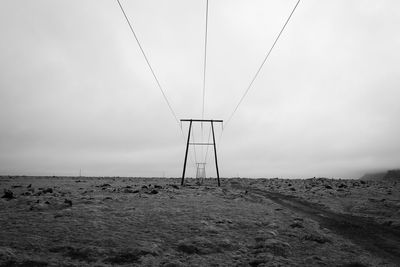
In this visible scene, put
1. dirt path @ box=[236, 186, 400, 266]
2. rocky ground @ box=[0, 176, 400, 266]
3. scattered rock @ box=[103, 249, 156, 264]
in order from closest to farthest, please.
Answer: scattered rock @ box=[103, 249, 156, 264] < rocky ground @ box=[0, 176, 400, 266] < dirt path @ box=[236, 186, 400, 266]

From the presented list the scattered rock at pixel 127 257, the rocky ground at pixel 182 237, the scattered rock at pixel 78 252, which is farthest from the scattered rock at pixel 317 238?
the scattered rock at pixel 78 252

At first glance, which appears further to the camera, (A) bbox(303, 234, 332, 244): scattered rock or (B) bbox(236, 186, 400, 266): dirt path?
(A) bbox(303, 234, 332, 244): scattered rock

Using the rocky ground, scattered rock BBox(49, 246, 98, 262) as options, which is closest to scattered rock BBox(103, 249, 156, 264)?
the rocky ground

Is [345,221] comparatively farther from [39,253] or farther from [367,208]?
[39,253]

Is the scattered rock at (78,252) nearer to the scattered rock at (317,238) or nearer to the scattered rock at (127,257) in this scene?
the scattered rock at (127,257)

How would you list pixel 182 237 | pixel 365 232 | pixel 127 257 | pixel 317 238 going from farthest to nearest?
pixel 365 232 → pixel 317 238 → pixel 182 237 → pixel 127 257

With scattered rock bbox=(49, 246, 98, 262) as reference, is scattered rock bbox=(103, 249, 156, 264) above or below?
below

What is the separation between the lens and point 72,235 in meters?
8.55

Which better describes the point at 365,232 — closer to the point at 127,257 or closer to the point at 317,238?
the point at 317,238

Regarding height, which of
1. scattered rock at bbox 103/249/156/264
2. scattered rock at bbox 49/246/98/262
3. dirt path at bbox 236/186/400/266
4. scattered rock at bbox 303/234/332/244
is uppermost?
scattered rock at bbox 49/246/98/262

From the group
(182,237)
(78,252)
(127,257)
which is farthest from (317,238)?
(78,252)

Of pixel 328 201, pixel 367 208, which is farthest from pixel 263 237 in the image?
pixel 328 201

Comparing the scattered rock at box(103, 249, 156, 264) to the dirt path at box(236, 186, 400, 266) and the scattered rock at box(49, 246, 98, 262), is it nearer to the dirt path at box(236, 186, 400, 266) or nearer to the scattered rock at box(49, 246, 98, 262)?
the scattered rock at box(49, 246, 98, 262)

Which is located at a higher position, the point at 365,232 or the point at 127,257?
the point at 127,257
